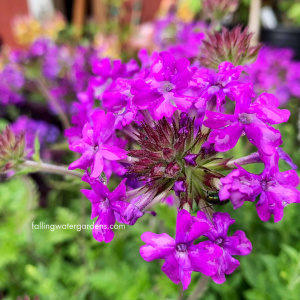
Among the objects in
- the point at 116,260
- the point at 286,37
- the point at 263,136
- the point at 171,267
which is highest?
the point at 263,136

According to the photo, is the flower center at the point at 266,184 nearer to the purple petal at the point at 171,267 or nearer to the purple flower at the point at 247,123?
the purple flower at the point at 247,123

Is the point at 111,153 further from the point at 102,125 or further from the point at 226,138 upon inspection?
the point at 226,138

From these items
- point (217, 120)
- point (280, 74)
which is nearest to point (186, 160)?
point (217, 120)

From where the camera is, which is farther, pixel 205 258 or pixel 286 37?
pixel 286 37

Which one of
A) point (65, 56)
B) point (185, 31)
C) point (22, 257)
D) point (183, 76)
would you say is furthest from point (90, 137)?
point (65, 56)

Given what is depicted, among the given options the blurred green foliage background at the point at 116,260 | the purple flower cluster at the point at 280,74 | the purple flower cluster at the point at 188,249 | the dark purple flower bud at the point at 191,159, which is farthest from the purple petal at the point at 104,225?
the purple flower cluster at the point at 280,74

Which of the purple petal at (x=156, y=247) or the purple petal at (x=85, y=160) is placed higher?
the purple petal at (x=85, y=160)
